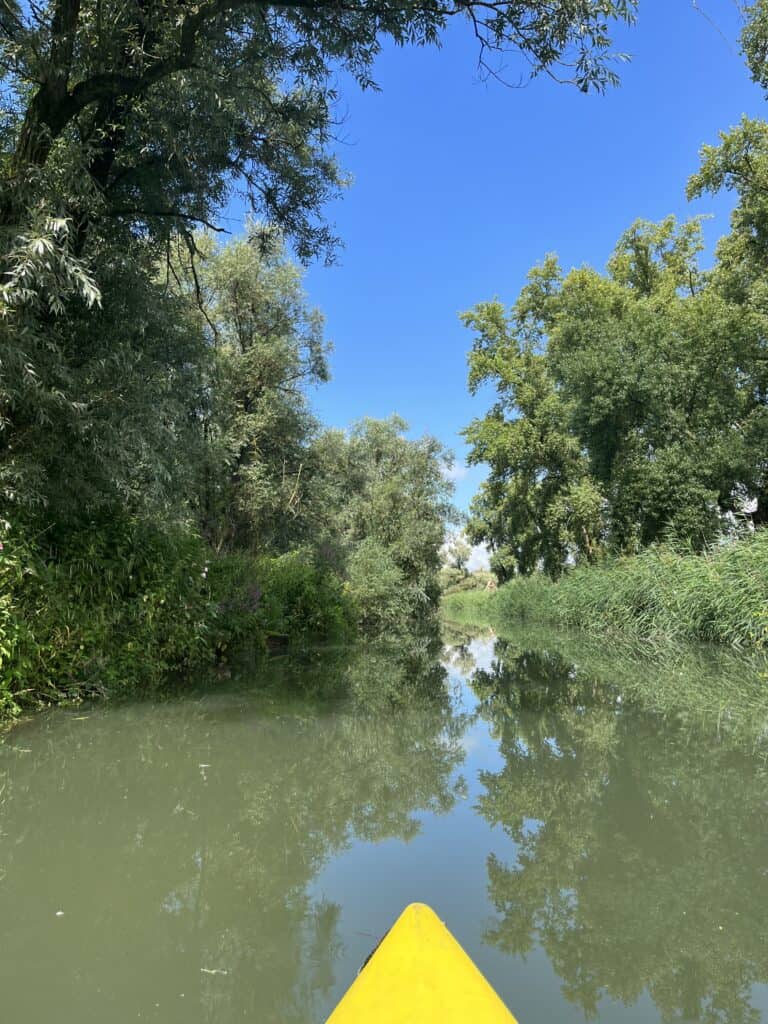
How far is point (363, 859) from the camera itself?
322 centimetres

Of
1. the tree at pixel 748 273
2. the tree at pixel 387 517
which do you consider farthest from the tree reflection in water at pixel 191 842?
the tree at pixel 748 273

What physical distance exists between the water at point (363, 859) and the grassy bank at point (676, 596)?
20.6ft

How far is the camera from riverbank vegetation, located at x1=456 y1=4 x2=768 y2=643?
1462cm

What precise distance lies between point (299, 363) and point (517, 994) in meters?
17.7

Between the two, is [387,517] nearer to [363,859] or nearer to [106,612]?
[106,612]

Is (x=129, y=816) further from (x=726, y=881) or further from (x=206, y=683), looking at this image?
(x=206, y=683)

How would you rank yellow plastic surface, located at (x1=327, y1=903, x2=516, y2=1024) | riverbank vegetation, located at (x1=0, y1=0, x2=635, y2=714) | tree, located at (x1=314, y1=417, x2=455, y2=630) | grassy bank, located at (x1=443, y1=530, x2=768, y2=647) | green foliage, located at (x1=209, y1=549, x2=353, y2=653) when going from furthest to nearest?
tree, located at (x1=314, y1=417, x2=455, y2=630)
grassy bank, located at (x1=443, y1=530, x2=768, y2=647)
green foliage, located at (x1=209, y1=549, x2=353, y2=653)
riverbank vegetation, located at (x1=0, y1=0, x2=635, y2=714)
yellow plastic surface, located at (x1=327, y1=903, x2=516, y2=1024)

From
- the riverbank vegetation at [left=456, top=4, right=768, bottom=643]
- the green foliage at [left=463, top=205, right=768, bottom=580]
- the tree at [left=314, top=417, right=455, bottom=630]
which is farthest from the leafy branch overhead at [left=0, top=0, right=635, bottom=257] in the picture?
the green foliage at [left=463, top=205, right=768, bottom=580]

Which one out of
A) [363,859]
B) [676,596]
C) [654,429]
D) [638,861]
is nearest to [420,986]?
[363,859]

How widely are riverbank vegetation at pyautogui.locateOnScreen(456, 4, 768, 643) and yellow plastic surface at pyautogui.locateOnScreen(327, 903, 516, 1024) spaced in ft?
38.6

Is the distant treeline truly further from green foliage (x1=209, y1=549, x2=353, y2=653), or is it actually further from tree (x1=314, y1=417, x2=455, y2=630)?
tree (x1=314, y1=417, x2=455, y2=630)

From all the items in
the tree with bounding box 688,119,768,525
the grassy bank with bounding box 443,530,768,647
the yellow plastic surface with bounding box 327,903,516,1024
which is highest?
the tree with bounding box 688,119,768,525

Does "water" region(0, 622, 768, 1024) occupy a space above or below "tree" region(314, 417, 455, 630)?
below

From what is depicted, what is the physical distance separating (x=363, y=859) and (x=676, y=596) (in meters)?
12.7
